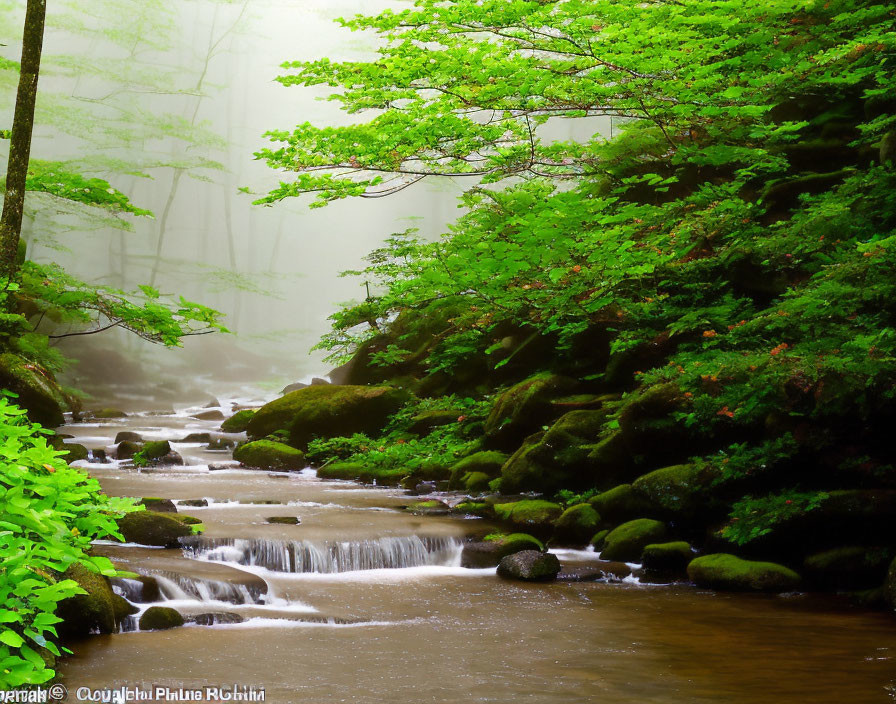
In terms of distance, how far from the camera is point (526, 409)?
1167 cm

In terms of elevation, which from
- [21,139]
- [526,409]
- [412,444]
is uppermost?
[21,139]

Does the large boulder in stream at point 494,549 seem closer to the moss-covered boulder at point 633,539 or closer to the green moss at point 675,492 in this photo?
the moss-covered boulder at point 633,539

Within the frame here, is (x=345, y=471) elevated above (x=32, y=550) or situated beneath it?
situated beneath

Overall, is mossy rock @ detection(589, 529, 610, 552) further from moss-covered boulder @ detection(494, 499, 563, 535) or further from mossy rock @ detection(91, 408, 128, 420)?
mossy rock @ detection(91, 408, 128, 420)

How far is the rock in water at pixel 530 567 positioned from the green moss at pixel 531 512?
1563mm

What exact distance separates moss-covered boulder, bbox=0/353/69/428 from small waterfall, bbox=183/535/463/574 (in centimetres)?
659

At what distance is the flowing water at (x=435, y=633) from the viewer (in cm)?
442

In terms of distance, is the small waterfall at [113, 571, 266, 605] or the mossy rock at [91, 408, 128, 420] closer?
the small waterfall at [113, 571, 266, 605]

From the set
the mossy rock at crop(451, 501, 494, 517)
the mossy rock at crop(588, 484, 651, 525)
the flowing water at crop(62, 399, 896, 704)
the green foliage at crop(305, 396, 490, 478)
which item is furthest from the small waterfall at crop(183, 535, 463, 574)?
the green foliage at crop(305, 396, 490, 478)

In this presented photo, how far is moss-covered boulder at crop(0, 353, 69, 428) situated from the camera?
12445 mm

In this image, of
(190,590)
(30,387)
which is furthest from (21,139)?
(30,387)

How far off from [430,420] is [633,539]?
22.9 feet

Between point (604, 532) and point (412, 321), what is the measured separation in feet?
32.9

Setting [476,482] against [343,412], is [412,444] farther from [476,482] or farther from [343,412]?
[476,482]
